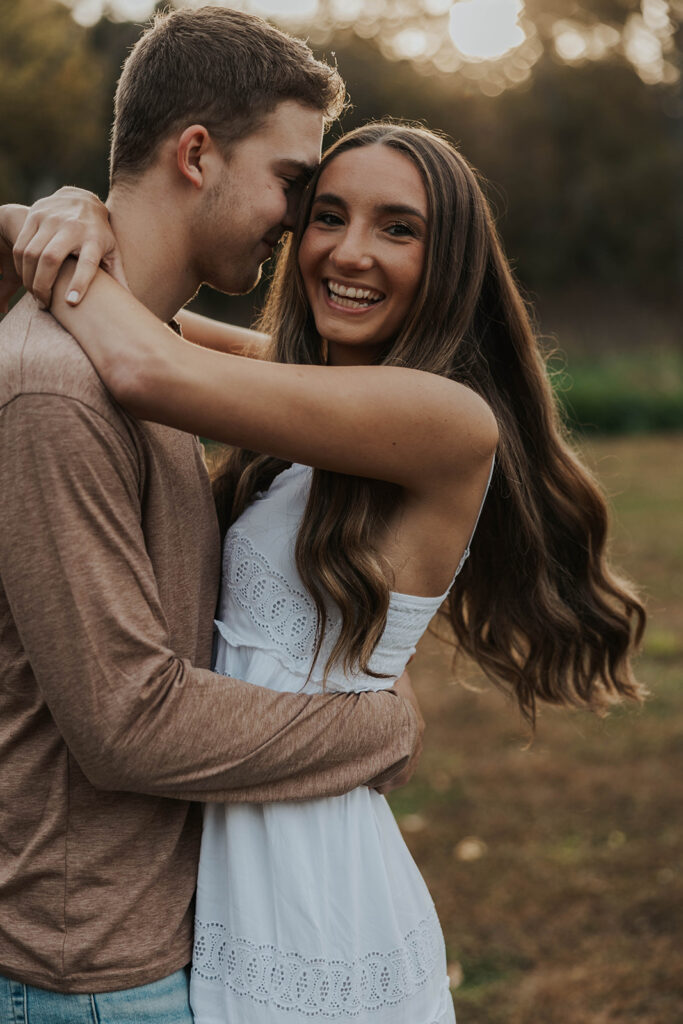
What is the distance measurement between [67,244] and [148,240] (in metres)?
0.24

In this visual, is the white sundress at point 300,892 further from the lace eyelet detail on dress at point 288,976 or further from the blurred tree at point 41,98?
the blurred tree at point 41,98

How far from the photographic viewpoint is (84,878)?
179cm

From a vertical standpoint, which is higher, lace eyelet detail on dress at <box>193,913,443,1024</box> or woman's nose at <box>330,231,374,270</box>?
woman's nose at <box>330,231,374,270</box>

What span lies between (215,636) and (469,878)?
2567 millimetres

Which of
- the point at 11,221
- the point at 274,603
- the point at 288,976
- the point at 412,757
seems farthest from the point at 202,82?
the point at 288,976

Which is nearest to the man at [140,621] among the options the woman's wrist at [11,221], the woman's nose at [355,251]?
the woman's nose at [355,251]

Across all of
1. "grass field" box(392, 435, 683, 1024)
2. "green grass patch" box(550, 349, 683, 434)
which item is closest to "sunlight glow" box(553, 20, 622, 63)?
"green grass patch" box(550, 349, 683, 434)

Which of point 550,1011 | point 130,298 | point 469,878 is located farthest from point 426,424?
point 469,878

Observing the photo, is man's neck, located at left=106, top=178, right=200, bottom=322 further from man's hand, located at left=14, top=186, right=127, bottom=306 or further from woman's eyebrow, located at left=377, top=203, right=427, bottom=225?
woman's eyebrow, located at left=377, top=203, right=427, bottom=225

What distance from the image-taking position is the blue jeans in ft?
5.82

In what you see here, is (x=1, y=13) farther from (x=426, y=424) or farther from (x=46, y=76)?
(x=426, y=424)

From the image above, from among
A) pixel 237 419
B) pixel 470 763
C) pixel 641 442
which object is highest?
pixel 237 419

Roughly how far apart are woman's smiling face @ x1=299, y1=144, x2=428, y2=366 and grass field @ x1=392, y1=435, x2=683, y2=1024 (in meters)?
1.28

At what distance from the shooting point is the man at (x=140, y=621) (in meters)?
1.64
